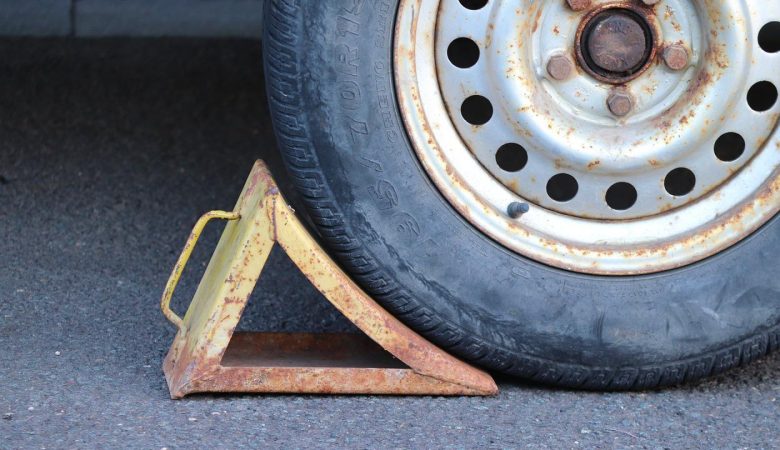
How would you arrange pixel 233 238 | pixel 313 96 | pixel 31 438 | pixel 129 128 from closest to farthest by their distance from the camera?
pixel 31 438
pixel 313 96
pixel 233 238
pixel 129 128

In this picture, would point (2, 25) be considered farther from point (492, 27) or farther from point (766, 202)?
point (766, 202)

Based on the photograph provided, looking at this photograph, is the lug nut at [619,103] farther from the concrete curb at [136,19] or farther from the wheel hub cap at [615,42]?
the concrete curb at [136,19]

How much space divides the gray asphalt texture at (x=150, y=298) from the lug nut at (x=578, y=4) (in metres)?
0.75

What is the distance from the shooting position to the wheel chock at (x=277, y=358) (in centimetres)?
204

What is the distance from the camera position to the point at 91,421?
1943 millimetres

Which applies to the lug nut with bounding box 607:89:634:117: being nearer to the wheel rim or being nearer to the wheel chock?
the wheel rim

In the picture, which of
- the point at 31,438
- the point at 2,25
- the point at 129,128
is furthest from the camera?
the point at 2,25

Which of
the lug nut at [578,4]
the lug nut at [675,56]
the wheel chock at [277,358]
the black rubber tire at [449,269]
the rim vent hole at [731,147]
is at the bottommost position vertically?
the wheel chock at [277,358]

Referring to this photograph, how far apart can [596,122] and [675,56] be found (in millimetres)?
193

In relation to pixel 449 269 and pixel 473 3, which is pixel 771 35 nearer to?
pixel 473 3

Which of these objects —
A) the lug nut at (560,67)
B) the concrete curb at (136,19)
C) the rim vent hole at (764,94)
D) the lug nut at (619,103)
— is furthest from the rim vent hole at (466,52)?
the concrete curb at (136,19)

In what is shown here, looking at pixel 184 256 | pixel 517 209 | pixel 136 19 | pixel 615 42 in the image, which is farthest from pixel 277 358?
pixel 136 19

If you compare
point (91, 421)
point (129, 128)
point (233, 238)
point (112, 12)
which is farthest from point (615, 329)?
point (112, 12)

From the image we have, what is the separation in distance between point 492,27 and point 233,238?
66 centimetres
